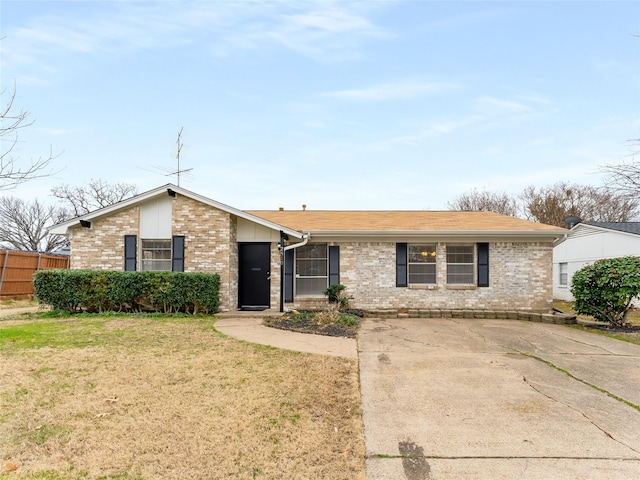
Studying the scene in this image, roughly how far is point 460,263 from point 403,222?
7.21 ft

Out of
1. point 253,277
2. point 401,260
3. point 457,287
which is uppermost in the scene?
point 401,260

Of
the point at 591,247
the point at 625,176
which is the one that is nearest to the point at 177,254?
the point at 625,176

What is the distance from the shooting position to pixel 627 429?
371 cm

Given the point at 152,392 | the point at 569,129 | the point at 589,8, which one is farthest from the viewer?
the point at 569,129

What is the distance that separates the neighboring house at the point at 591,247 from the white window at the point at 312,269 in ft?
28.5

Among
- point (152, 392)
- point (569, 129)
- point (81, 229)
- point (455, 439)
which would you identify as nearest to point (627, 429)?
point (455, 439)

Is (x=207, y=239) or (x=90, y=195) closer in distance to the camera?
(x=207, y=239)

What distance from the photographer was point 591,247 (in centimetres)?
1703

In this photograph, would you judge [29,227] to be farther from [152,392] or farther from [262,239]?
[152,392]

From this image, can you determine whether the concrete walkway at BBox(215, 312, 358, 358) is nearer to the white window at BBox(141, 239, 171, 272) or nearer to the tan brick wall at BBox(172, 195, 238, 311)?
the tan brick wall at BBox(172, 195, 238, 311)

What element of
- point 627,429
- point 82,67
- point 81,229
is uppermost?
point 82,67

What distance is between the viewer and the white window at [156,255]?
11.4 meters

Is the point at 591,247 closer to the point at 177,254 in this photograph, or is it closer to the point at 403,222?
the point at 403,222

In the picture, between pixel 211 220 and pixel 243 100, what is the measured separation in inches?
212
